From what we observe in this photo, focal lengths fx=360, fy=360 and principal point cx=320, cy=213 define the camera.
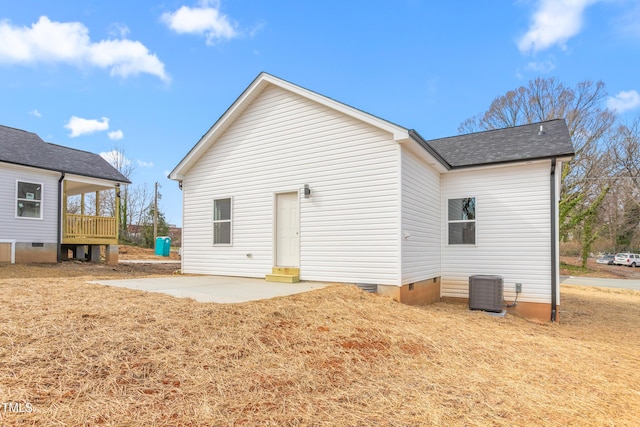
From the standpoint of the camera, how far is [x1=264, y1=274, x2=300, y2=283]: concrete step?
8.41 m

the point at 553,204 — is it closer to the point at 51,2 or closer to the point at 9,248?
the point at 51,2

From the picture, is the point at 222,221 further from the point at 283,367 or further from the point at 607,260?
the point at 607,260

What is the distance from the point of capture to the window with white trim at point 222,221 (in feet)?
32.9

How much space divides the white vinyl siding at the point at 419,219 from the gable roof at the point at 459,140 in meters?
0.45

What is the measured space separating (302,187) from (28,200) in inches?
419

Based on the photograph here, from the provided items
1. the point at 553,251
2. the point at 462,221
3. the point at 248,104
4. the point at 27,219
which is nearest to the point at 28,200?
the point at 27,219

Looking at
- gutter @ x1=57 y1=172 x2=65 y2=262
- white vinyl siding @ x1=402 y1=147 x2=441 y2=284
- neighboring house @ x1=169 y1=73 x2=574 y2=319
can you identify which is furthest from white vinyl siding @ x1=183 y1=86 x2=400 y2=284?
gutter @ x1=57 y1=172 x2=65 y2=262

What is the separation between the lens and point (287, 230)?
29.6 feet

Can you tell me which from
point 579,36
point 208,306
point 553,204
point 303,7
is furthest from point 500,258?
point 579,36

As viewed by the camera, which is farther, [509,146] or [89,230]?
[89,230]

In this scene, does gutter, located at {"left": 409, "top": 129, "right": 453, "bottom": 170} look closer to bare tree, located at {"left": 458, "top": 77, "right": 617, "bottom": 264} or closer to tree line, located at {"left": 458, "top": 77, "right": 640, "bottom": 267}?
tree line, located at {"left": 458, "top": 77, "right": 640, "bottom": 267}

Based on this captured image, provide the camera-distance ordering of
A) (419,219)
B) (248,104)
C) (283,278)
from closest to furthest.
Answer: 1. (419,219)
2. (283,278)
3. (248,104)

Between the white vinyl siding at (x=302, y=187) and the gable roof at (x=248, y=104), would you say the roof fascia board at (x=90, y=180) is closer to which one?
the gable roof at (x=248, y=104)

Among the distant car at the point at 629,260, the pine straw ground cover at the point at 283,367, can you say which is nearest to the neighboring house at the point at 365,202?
the pine straw ground cover at the point at 283,367
